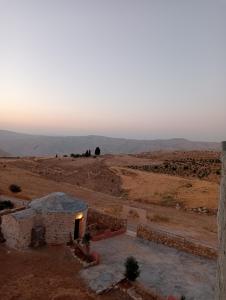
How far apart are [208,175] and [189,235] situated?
20489 mm

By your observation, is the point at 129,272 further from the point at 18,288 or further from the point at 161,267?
the point at 18,288

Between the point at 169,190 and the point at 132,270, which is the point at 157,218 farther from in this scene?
the point at 132,270

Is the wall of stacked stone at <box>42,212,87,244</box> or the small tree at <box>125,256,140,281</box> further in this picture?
the wall of stacked stone at <box>42,212,87,244</box>

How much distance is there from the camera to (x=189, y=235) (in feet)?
72.1

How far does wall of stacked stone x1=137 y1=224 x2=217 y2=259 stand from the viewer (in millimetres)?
17875

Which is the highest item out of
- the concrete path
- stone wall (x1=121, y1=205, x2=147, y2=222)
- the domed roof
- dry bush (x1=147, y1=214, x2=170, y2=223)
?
the domed roof

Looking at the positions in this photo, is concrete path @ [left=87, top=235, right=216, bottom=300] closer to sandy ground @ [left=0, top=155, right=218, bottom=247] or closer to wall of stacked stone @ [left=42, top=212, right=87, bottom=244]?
wall of stacked stone @ [left=42, top=212, right=87, bottom=244]

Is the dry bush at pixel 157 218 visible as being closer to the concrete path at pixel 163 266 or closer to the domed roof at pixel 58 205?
the concrete path at pixel 163 266

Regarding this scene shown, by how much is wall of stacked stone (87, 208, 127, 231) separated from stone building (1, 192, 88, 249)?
2.71 metres

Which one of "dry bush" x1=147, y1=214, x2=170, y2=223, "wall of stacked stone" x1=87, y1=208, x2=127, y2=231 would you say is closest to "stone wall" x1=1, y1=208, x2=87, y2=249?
"wall of stacked stone" x1=87, y1=208, x2=127, y2=231

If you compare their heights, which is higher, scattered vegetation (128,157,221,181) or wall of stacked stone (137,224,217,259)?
scattered vegetation (128,157,221,181)

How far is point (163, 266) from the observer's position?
16.4 meters

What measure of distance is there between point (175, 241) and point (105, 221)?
17.7 ft

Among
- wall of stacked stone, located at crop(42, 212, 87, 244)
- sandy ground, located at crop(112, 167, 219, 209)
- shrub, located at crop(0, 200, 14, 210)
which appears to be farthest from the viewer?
sandy ground, located at crop(112, 167, 219, 209)
